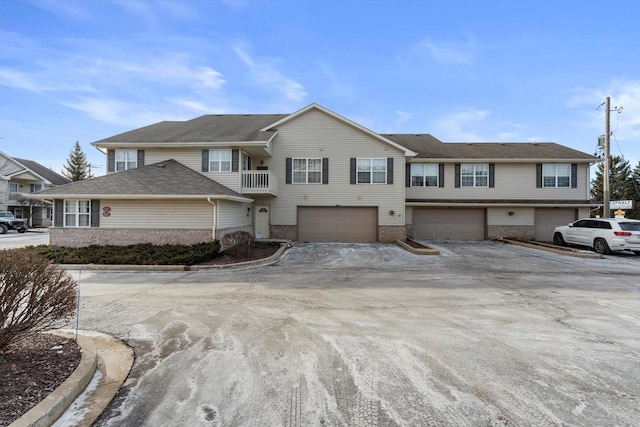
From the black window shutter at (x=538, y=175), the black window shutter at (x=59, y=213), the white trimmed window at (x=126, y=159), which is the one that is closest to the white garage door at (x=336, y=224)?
the white trimmed window at (x=126, y=159)

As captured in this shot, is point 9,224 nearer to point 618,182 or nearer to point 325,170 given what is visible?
point 325,170

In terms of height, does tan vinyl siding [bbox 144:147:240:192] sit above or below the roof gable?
below

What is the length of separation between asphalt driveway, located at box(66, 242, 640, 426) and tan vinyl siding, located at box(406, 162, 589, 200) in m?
12.0

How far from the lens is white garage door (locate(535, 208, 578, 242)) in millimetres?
21094

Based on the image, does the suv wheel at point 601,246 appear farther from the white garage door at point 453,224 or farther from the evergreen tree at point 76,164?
the evergreen tree at point 76,164

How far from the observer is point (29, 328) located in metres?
3.80

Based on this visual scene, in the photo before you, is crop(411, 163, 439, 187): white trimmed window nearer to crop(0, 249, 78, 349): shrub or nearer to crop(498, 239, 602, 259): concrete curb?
crop(498, 239, 602, 259): concrete curb

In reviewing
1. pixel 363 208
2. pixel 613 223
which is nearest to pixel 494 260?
pixel 613 223

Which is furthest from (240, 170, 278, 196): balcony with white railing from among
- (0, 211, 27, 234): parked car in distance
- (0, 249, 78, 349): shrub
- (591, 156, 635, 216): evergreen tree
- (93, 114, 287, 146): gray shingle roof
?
(591, 156, 635, 216): evergreen tree

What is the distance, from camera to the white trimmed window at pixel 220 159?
57.5 ft

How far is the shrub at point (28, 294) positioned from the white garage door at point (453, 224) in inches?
774

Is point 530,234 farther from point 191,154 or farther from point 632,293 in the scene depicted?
point 191,154

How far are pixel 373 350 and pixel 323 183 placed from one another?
15.5 metres

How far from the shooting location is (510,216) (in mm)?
21109
